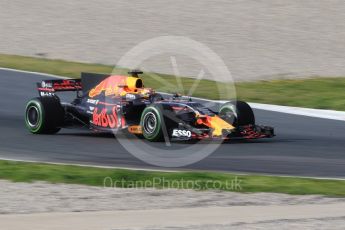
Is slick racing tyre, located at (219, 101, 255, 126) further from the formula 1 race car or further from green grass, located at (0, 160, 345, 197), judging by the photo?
green grass, located at (0, 160, 345, 197)

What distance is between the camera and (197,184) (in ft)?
37.7

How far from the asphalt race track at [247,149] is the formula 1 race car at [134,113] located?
0.25 meters

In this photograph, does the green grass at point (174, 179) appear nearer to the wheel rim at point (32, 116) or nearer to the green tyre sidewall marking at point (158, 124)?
the green tyre sidewall marking at point (158, 124)

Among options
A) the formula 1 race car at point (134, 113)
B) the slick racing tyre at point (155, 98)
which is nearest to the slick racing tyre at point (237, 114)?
the formula 1 race car at point (134, 113)

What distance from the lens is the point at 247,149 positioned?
1521cm

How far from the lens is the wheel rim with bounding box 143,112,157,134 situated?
1545 centimetres

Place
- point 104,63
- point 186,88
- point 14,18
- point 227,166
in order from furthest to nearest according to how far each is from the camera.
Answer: point 14,18
point 104,63
point 186,88
point 227,166

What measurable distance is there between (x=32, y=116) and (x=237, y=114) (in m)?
3.98

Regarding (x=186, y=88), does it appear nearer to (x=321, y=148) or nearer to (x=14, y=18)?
(x=321, y=148)

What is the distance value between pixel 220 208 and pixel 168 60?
19249 mm

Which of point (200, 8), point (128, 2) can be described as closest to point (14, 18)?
point (128, 2)

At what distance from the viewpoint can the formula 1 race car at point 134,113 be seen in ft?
50.7

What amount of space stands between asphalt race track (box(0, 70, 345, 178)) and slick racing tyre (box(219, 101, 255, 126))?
0.39m

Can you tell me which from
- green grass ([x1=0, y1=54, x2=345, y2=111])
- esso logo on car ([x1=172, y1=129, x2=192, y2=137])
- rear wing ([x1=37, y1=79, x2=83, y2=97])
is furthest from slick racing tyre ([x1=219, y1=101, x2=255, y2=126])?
green grass ([x1=0, y1=54, x2=345, y2=111])
